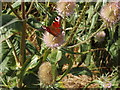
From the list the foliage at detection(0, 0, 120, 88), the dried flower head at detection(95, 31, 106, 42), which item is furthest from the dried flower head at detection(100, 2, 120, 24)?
the dried flower head at detection(95, 31, 106, 42)

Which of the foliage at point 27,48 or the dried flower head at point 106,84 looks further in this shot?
the dried flower head at point 106,84

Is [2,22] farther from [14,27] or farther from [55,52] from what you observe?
[55,52]

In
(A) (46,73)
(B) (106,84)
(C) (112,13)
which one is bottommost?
(B) (106,84)

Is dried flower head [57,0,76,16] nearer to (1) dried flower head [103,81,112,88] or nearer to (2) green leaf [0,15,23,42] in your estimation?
(2) green leaf [0,15,23,42]

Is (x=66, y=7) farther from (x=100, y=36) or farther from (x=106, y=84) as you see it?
(x=100, y=36)

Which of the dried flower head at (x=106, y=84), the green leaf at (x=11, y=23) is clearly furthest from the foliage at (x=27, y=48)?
the dried flower head at (x=106, y=84)

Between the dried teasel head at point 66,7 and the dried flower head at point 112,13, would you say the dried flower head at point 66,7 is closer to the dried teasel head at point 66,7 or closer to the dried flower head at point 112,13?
the dried teasel head at point 66,7

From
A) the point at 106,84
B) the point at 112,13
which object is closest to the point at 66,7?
the point at 112,13

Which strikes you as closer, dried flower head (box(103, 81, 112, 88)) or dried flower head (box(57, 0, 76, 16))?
dried flower head (box(57, 0, 76, 16))

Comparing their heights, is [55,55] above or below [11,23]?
below

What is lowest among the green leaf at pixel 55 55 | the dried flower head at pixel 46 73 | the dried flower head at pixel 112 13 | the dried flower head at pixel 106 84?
the dried flower head at pixel 106 84

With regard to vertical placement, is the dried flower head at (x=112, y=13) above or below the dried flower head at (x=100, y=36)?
above

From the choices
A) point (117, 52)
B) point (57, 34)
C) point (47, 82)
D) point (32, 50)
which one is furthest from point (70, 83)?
point (57, 34)
